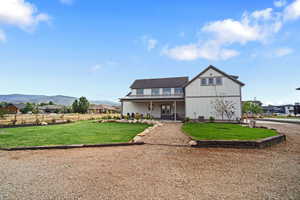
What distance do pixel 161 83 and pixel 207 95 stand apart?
8564mm

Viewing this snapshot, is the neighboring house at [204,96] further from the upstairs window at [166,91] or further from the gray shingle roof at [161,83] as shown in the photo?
the gray shingle roof at [161,83]

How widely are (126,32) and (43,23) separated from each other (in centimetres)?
811

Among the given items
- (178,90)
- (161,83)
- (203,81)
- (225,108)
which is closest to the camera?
(225,108)

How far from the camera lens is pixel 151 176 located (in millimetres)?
3609

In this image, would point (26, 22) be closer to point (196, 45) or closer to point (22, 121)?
point (22, 121)

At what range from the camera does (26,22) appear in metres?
11.9

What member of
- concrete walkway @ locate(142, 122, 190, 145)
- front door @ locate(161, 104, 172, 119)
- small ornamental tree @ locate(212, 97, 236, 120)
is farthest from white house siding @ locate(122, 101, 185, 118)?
concrete walkway @ locate(142, 122, 190, 145)

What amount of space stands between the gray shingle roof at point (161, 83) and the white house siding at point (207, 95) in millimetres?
3930

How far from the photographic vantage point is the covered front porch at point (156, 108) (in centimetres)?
2367

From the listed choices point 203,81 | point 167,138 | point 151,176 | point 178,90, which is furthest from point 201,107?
point 151,176

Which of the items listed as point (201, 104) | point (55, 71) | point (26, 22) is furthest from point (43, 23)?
point (201, 104)

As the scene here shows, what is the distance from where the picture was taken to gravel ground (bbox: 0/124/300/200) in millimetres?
2805

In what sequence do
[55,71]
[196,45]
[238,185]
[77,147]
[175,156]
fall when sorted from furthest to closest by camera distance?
[55,71] < [196,45] < [77,147] < [175,156] < [238,185]

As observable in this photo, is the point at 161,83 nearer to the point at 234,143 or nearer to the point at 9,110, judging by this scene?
the point at 234,143
